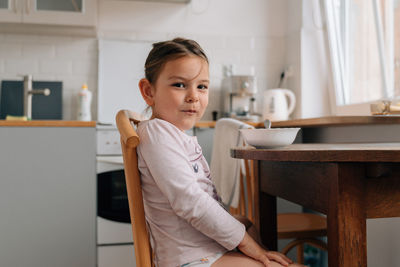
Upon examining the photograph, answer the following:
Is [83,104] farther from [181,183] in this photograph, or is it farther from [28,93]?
[181,183]

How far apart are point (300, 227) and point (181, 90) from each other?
3.07 feet

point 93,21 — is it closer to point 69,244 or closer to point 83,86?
point 83,86

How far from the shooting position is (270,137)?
37.3 inches

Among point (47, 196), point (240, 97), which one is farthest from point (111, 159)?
point (240, 97)

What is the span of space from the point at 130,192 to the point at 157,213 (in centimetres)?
11

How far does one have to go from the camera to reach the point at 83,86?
2.65m

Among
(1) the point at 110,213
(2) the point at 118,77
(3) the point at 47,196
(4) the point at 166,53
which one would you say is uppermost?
(2) the point at 118,77

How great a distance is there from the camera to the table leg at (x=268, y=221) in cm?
120

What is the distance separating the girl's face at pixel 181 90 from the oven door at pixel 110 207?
4.42ft

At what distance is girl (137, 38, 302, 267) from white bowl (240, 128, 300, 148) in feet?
0.49

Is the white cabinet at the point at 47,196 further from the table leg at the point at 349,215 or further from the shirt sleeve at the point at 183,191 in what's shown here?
the table leg at the point at 349,215

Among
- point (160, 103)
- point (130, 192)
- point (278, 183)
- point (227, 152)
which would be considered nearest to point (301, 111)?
point (227, 152)

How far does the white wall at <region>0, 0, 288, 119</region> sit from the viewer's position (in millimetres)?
2756

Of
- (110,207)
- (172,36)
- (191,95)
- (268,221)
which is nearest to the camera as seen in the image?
(191,95)
